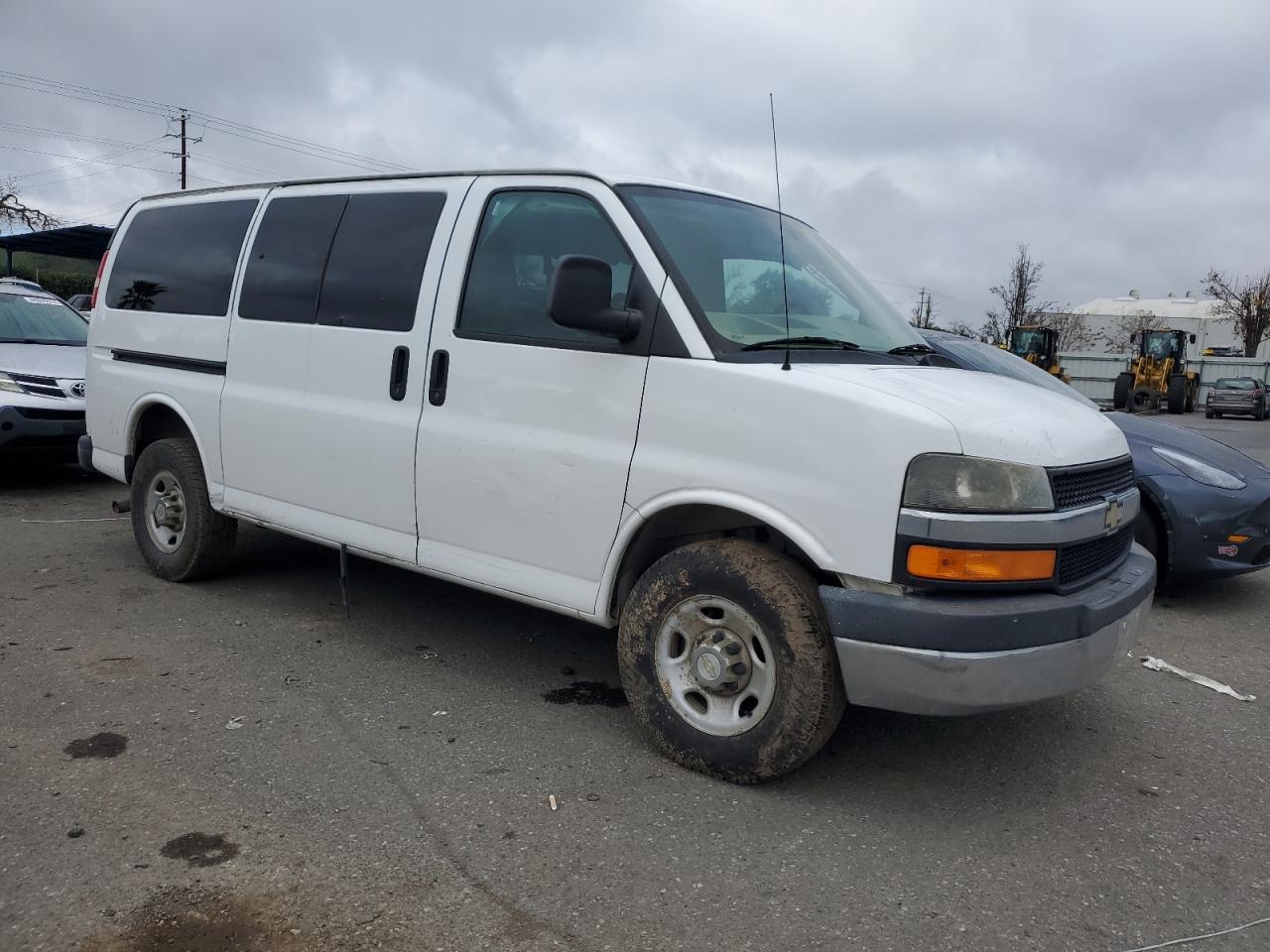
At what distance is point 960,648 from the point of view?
2840 mm

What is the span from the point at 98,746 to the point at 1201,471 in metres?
5.67

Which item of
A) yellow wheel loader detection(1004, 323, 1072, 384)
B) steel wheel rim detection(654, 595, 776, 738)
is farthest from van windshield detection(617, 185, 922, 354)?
yellow wheel loader detection(1004, 323, 1072, 384)

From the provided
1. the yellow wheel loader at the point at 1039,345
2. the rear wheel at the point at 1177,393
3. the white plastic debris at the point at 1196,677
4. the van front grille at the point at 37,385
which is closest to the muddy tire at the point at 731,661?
the white plastic debris at the point at 1196,677

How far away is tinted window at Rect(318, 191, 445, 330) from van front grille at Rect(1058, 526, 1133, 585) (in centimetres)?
263

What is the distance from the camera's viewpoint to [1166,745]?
3.82m

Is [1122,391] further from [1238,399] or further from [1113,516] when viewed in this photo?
[1113,516]

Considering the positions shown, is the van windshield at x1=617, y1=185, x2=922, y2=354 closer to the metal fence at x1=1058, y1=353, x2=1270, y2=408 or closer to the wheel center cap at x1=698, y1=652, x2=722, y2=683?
the wheel center cap at x1=698, y1=652, x2=722, y2=683

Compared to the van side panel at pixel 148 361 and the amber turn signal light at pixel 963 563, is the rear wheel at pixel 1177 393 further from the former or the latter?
the amber turn signal light at pixel 963 563

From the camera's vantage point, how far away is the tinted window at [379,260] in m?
4.11

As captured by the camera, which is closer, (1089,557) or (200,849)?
(200,849)

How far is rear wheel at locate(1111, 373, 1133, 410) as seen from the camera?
3179 cm

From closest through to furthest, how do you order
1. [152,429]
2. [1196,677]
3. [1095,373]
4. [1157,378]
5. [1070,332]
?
[1196,677], [152,429], [1157,378], [1095,373], [1070,332]

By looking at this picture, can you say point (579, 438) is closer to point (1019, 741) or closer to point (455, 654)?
point (455, 654)

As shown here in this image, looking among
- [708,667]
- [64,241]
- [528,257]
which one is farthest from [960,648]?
[64,241]
